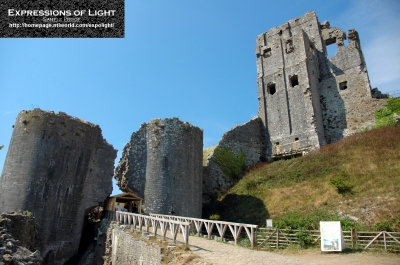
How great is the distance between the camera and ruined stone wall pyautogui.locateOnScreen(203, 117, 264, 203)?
2566 cm

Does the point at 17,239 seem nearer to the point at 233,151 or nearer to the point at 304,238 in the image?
the point at 304,238

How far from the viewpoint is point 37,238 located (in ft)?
50.6

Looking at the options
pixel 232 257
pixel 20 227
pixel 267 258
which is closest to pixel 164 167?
pixel 20 227

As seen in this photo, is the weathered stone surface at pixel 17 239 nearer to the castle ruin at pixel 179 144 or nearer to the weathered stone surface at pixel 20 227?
the weathered stone surface at pixel 20 227

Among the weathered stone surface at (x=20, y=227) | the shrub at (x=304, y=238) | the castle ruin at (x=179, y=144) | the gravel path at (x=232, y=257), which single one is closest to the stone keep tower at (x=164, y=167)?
the castle ruin at (x=179, y=144)

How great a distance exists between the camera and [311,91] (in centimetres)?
2956

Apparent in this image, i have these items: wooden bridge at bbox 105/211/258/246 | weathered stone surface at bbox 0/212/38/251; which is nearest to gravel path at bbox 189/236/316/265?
wooden bridge at bbox 105/211/258/246

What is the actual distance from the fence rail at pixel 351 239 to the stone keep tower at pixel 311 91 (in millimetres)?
15408

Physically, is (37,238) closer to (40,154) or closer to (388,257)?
(40,154)

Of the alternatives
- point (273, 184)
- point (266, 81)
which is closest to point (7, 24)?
point (273, 184)

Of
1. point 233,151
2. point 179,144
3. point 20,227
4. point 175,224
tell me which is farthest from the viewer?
point 233,151

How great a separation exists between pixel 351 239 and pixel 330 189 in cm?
722

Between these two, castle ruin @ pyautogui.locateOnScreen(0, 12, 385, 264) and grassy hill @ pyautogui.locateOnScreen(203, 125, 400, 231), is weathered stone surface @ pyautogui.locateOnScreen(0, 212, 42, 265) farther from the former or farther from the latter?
grassy hill @ pyautogui.locateOnScreen(203, 125, 400, 231)

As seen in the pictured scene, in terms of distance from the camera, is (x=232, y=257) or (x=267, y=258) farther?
(x=267, y=258)
